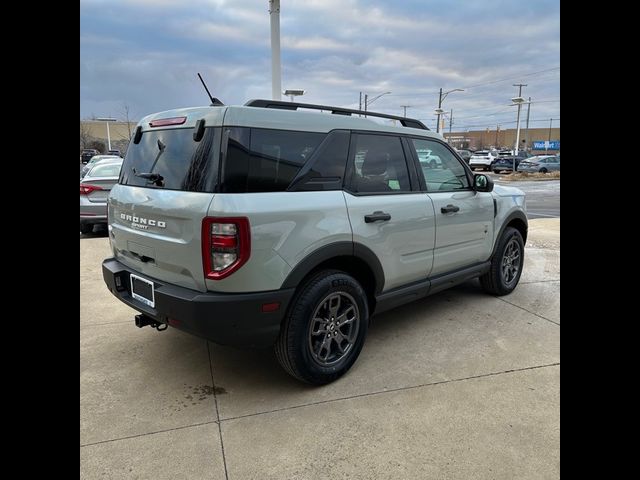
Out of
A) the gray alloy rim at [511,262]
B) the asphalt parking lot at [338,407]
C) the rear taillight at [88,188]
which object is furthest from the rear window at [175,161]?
the rear taillight at [88,188]

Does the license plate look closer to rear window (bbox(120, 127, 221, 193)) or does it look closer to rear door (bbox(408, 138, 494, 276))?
rear window (bbox(120, 127, 221, 193))

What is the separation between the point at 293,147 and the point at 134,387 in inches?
79.9

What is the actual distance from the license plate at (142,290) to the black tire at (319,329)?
904 mm

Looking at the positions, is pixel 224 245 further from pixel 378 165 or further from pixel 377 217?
pixel 378 165

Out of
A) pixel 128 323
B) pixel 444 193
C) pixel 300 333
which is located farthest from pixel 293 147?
pixel 128 323

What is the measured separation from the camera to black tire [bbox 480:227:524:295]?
16.4 feet

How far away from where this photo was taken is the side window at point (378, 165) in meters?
3.42

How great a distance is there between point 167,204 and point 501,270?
3759mm

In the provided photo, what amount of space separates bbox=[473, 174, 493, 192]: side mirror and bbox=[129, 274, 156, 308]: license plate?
125 inches

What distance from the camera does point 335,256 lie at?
3.13 m

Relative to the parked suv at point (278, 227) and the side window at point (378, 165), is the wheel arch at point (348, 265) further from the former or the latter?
the side window at point (378, 165)

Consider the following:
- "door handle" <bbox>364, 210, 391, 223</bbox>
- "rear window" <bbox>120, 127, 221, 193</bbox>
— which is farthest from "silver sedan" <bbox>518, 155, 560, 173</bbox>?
"rear window" <bbox>120, 127, 221, 193</bbox>
